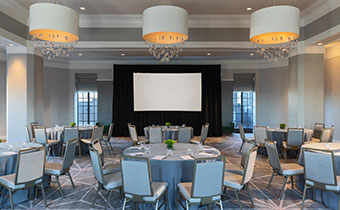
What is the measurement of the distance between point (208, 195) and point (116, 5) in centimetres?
557

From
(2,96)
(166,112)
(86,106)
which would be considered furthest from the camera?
(86,106)

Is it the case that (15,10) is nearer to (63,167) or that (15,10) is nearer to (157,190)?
(63,167)

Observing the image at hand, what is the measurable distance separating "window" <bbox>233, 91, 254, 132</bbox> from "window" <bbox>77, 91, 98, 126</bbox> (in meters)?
7.25

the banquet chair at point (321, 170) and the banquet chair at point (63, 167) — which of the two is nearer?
the banquet chair at point (321, 170)

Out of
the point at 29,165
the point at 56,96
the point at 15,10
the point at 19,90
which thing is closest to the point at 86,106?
the point at 56,96

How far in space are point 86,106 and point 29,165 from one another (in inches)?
348

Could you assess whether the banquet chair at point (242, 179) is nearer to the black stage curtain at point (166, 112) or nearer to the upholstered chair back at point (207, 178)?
the upholstered chair back at point (207, 178)

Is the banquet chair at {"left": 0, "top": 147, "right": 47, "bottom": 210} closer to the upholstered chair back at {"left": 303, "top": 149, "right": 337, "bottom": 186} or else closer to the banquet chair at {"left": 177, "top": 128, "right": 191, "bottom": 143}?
the banquet chair at {"left": 177, "top": 128, "right": 191, "bottom": 143}

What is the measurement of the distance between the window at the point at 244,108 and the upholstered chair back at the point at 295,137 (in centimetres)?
634

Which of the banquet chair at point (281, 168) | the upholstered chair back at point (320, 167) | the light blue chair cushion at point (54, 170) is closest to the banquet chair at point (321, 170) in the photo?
the upholstered chair back at point (320, 167)

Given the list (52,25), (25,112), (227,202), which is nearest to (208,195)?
(227,202)

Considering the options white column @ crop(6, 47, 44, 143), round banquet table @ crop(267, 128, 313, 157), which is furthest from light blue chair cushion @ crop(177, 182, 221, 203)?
white column @ crop(6, 47, 44, 143)

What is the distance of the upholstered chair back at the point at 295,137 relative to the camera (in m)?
5.71

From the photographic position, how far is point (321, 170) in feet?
10.2
